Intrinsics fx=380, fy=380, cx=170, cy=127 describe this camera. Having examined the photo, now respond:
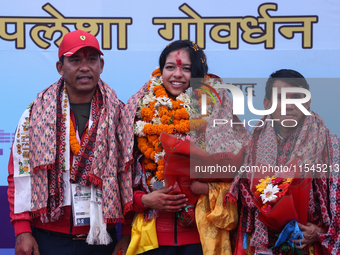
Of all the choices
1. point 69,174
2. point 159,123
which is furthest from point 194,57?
point 69,174

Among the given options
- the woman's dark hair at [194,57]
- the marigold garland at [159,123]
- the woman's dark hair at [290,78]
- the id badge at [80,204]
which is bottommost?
the id badge at [80,204]

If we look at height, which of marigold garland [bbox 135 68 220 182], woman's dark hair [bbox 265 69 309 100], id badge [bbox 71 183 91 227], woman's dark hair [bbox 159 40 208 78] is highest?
Result: woman's dark hair [bbox 159 40 208 78]

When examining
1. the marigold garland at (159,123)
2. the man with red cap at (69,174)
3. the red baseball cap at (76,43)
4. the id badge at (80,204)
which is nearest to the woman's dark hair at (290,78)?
the marigold garland at (159,123)

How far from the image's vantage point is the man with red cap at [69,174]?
2400 mm

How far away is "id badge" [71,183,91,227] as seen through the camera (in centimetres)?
240

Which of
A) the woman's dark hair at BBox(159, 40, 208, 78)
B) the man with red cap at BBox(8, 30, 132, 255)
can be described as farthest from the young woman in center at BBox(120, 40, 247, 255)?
the man with red cap at BBox(8, 30, 132, 255)

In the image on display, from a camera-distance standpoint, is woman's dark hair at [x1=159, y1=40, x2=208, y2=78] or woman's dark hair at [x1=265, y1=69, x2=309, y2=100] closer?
woman's dark hair at [x1=265, y1=69, x2=309, y2=100]

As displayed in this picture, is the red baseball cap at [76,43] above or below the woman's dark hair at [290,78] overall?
above

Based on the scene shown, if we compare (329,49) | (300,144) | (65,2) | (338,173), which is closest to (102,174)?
(300,144)

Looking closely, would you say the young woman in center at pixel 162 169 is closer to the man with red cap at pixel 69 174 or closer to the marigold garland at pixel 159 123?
the marigold garland at pixel 159 123

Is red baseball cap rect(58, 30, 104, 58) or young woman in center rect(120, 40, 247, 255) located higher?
red baseball cap rect(58, 30, 104, 58)

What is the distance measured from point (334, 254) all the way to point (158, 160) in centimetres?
114

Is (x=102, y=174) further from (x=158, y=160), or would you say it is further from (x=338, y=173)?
(x=338, y=173)

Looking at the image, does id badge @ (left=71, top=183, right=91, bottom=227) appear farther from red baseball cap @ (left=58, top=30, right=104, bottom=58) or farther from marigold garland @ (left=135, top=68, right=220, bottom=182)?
red baseball cap @ (left=58, top=30, right=104, bottom=58)
